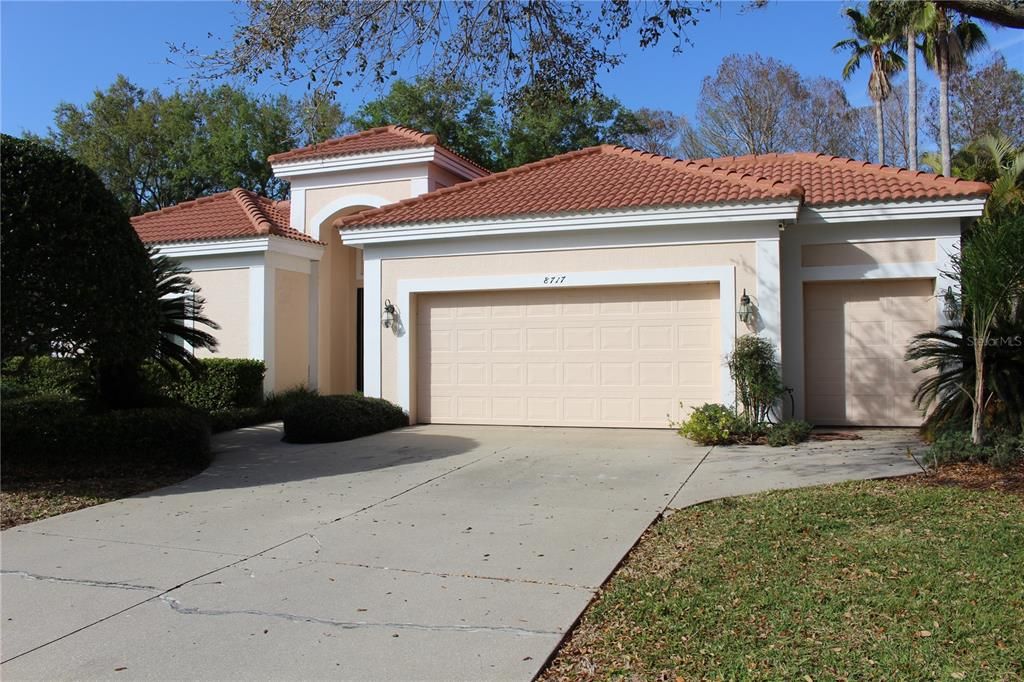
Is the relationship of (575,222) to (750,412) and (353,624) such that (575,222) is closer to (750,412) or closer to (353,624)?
(750,412)

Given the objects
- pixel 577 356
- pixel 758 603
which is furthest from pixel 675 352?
pixel 758 603

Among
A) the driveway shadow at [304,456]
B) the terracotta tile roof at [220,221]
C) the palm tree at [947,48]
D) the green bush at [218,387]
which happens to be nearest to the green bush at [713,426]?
the driveway shadow at [304,456]

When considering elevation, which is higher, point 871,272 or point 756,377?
point 871,272

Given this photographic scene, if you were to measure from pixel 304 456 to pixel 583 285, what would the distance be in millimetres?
5106

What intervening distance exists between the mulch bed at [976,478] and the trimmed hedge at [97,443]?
821 cm

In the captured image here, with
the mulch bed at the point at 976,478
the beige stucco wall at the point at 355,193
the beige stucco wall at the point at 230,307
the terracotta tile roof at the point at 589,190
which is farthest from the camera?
the beige stucco wall at the point at 355,193

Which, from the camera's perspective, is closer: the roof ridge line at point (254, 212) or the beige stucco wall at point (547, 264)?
the beige stucco wall at point (547, 264)

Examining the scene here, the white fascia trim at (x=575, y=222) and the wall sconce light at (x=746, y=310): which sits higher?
the white fascia trim at (x=575, y=222)

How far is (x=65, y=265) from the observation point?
25.3 ft

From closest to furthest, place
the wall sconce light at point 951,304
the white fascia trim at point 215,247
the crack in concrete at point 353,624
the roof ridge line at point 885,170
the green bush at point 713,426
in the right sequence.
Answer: the crack in concrete at point 353,624, the wall sconce light at point 951,304, the green bush at point 713,426, the roof ridge line at point 885,170, the white fascia trim at point 215,247

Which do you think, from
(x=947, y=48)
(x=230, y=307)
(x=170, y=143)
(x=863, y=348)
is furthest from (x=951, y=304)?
(x=170, y=143)

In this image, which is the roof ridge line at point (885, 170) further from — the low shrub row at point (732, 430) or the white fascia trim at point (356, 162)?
the white fascia trim at point (356, 162)

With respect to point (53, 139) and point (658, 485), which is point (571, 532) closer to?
point (658, 485)

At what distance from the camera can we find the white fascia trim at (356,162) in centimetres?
1652
